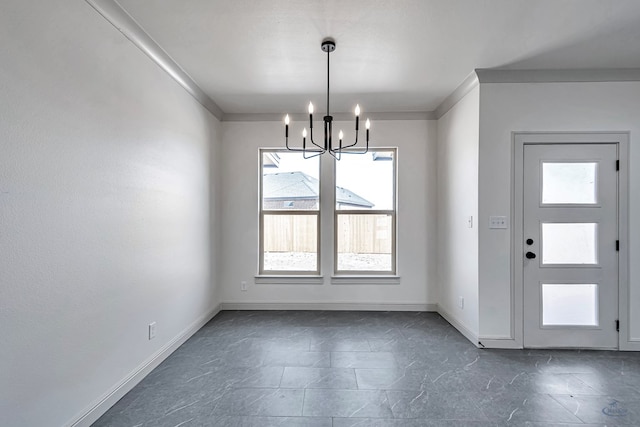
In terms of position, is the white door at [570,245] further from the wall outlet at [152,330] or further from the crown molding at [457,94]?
the wall outlet at [152,330]

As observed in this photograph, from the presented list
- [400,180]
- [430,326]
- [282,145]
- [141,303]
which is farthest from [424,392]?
[282,145]

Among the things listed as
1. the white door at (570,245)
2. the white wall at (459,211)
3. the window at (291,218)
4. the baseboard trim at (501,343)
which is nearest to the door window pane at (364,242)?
the window at (291,218)

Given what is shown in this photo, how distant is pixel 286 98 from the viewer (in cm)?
362

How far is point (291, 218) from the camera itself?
4.24 metres

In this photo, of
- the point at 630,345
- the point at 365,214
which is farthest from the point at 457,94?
the point at 630,345

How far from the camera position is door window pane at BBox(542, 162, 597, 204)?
115 inches

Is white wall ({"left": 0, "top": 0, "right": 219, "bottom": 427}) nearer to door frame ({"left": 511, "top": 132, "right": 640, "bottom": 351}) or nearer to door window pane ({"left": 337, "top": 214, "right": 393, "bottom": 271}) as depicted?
door window pane ({"left": 337, "top": 214, "right": 393, "bottom": 271})

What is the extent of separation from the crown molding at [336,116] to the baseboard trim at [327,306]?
2479 mm

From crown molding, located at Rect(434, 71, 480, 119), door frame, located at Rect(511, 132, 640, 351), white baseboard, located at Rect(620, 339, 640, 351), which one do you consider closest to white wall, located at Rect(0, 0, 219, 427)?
crown molding, located at Rect(434, 71, 480, 119)

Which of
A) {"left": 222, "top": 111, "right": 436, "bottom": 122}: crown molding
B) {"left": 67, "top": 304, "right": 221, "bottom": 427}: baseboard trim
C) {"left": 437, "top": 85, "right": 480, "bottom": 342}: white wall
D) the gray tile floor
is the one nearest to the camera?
{"left": 67, "top": 304, "right": 221, "bottom": 427}: baseboard trim

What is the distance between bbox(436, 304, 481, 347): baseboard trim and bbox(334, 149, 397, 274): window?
806mm

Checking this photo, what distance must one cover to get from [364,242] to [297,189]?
119 cm

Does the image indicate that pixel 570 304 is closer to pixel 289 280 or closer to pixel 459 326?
pixel 459 326

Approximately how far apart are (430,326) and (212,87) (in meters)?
3.64
